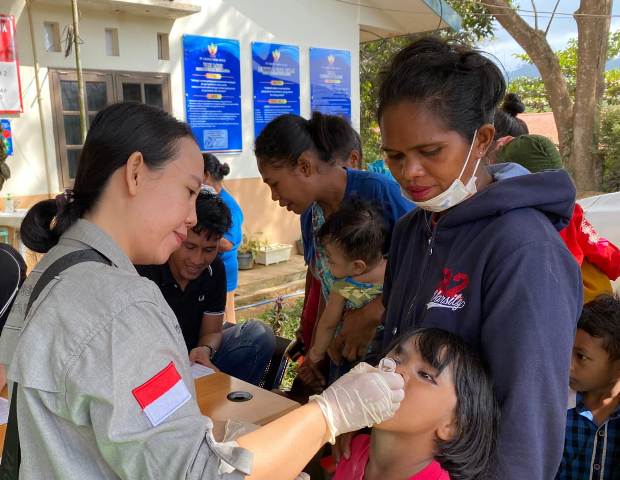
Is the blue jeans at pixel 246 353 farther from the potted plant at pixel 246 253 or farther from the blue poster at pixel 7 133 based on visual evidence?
the potted plant at pixel 246 253

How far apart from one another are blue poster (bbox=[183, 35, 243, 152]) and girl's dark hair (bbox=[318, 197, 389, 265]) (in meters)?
4.20

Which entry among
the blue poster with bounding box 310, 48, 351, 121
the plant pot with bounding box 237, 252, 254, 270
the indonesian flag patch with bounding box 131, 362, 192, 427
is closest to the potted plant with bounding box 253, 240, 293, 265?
the plant pot with bounding box 237, 252, 254, 270

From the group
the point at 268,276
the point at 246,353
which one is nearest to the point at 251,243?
the point at 268,276

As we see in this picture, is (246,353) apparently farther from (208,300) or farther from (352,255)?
(352,255)

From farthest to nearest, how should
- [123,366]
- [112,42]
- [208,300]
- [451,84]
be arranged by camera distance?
[112,42], [208,300], [451,84], [123,366]

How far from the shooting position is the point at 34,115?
16.6 ft

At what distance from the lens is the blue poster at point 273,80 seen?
6.69 metres

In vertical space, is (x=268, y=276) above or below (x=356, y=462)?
below

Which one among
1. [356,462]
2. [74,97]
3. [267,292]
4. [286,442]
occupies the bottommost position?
[267,292]

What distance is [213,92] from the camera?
20.6 feet

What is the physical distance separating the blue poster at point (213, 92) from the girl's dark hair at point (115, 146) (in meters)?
5.00

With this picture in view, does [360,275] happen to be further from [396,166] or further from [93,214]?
[93,214]

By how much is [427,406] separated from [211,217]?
165 cm

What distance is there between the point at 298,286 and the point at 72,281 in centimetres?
553
